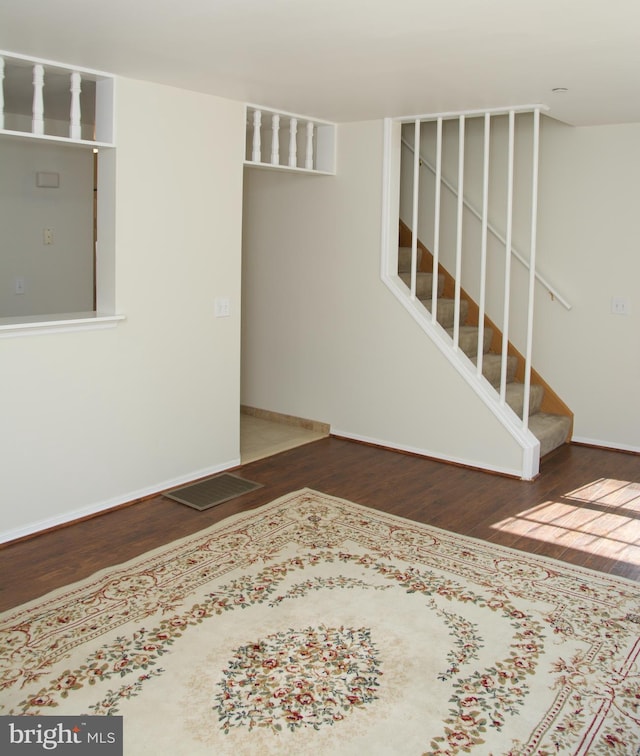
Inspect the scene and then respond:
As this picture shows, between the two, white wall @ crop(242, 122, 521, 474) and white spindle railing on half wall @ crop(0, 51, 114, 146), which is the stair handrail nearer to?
white wall @ crop(242, 122, 521, 474)

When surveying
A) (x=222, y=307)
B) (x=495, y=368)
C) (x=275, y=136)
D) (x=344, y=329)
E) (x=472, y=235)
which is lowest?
(x=495, y=368)

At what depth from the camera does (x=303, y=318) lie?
575 cm

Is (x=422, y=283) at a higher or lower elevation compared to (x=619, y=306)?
higher

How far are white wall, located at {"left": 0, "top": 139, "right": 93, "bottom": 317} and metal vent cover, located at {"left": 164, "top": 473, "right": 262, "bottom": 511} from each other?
1897 mm

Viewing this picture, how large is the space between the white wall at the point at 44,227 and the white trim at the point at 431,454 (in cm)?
219

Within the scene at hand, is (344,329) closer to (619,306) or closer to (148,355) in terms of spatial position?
(148,355)

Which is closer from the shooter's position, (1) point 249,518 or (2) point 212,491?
(1) point 249,518

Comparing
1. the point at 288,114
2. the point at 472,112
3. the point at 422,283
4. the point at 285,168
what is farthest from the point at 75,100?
the point at 422,283

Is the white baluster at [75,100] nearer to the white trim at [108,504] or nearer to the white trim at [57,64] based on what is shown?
the white trim at [57,64]

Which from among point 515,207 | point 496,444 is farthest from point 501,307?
point 496,444

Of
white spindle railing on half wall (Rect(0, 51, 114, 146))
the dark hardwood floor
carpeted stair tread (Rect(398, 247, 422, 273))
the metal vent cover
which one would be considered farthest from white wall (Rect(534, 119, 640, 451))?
white spindle railing on half wall (Rect(0, 51, 114, 146))

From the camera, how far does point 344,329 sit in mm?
5520

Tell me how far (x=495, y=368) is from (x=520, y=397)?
315mm

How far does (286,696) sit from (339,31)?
2.46 meters
